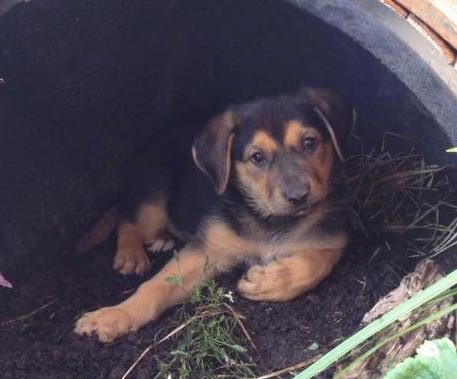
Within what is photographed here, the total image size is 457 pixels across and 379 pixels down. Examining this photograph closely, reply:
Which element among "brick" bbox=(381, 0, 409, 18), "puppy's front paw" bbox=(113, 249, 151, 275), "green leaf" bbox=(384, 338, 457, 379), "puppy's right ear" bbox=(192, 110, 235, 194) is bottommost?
"puppy's front paw" bbox=(113, 249, 151, 275)

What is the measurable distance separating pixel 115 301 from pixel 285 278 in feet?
2.72

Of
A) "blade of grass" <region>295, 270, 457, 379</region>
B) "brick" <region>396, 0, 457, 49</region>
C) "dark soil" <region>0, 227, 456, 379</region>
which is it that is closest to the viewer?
"blade of grass" <region>295, 270, 457, 379</region>

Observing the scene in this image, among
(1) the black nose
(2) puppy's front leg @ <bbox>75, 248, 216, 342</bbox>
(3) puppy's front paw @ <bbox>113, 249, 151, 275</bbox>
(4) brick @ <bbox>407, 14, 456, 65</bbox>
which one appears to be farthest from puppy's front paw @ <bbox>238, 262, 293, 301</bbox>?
(4) brick @ <bbox>407, 14, 456, 65</bbox>

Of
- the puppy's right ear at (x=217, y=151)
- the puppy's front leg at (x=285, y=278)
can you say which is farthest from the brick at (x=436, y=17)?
the puppy's front leg at (x=285, y=278)

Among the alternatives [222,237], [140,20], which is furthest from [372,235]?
[140,20]

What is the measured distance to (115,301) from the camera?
382 cm

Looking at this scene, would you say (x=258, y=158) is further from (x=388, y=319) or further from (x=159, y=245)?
(x=388, y=319)

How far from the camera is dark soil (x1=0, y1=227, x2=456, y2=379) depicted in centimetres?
323

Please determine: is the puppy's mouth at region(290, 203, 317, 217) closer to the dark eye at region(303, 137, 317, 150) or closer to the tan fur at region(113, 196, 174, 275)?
the dark eye at region(303, 137, 317, 150)

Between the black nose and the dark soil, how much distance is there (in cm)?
48

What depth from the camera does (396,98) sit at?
11.8ft

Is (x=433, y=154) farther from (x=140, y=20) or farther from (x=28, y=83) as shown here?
(x=28, y=83)

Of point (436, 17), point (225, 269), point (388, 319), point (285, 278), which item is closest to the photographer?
point (388, 319)

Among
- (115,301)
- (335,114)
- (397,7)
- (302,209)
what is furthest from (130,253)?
(397,7)
